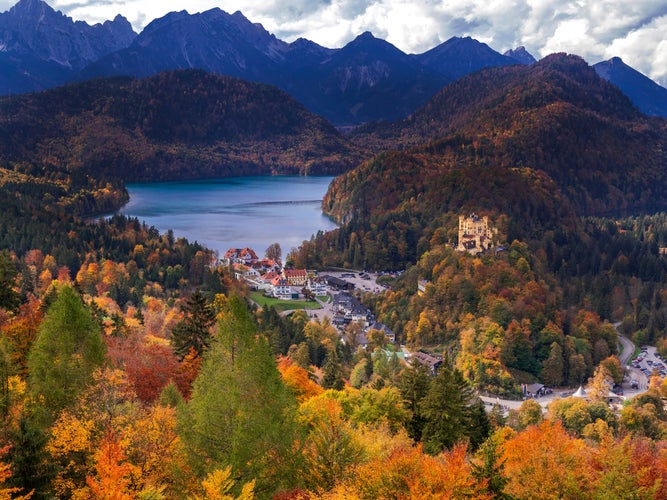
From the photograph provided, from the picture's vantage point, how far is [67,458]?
51.0 ft

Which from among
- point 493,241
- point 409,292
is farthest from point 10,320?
point 493,241

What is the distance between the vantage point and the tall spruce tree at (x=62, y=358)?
1700 centimetres

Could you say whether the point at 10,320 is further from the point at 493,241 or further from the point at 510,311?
the point at 493,241

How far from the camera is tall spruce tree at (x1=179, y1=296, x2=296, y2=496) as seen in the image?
577 inches

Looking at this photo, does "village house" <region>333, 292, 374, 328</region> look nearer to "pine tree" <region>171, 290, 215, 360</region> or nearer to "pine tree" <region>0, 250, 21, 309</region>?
"pine tree" <region>171, 290, 215, 360</region>

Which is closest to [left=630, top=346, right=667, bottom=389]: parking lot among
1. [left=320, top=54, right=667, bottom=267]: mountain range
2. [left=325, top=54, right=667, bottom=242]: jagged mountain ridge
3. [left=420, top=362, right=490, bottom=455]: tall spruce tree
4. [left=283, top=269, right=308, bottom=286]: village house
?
[left=320, top=54, right=667, bottom=267]: mountain range

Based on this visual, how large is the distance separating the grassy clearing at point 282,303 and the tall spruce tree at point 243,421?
50.5 meters

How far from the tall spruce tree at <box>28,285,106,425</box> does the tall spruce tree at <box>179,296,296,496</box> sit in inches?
151

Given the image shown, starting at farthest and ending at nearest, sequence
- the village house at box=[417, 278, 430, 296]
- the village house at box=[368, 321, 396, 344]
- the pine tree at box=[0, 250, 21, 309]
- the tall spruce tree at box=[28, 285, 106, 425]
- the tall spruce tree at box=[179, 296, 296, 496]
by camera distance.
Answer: the village house at box=[417, 278, 430, 296] → the village house at box=[368, 321, 396, 344] → the pine tree at box=[0, 250, 21, 309] → the tall spruce tree at box=[28, 285, 106, 425] → the tall spruce tree at box=[179, 296, 296, 496]

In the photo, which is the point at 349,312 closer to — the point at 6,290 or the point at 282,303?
the point at 282,303

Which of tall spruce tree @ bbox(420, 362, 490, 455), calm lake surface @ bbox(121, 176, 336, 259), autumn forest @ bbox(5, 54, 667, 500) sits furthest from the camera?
calm lake surface @ bbox(121, 176, 336, 259)

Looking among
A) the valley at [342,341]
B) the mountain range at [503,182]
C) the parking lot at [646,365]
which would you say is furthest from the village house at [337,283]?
the parking lot at [646,365]

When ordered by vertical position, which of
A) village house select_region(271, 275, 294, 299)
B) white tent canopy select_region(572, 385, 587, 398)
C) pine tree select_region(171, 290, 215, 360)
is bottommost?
white tent canopy select_region(572, 385, 587, 398)

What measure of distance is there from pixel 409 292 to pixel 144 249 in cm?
3091
